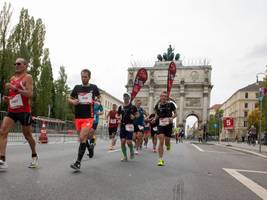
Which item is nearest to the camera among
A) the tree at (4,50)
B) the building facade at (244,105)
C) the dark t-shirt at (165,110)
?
the dark t-shirt at (165,110)

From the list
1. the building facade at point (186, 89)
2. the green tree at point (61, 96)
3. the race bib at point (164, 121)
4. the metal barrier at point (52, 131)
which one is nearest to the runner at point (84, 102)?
the race bib at point (164, 121)

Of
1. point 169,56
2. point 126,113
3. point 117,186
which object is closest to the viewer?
point 117,186

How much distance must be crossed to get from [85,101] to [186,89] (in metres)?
82.2

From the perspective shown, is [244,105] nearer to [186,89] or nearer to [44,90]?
[186,89]

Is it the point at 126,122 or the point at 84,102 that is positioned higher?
the point at 84,102

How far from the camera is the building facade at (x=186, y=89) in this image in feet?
286

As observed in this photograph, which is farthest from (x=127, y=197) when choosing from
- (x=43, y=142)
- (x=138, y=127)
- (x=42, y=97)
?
(x=42, y=97)

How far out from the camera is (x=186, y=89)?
87.9 meters

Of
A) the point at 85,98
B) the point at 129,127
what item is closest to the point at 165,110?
the point at 129,127

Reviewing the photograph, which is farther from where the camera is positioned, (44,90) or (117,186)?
(44,90)

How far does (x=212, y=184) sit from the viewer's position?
584 centimetres

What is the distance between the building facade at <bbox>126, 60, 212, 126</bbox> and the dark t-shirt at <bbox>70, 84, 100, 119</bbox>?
79.9m

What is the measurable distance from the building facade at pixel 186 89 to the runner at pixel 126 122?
76877 millimetres

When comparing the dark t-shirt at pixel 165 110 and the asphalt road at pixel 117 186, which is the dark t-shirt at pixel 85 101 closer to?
the asphalt road at pixel 117 186
